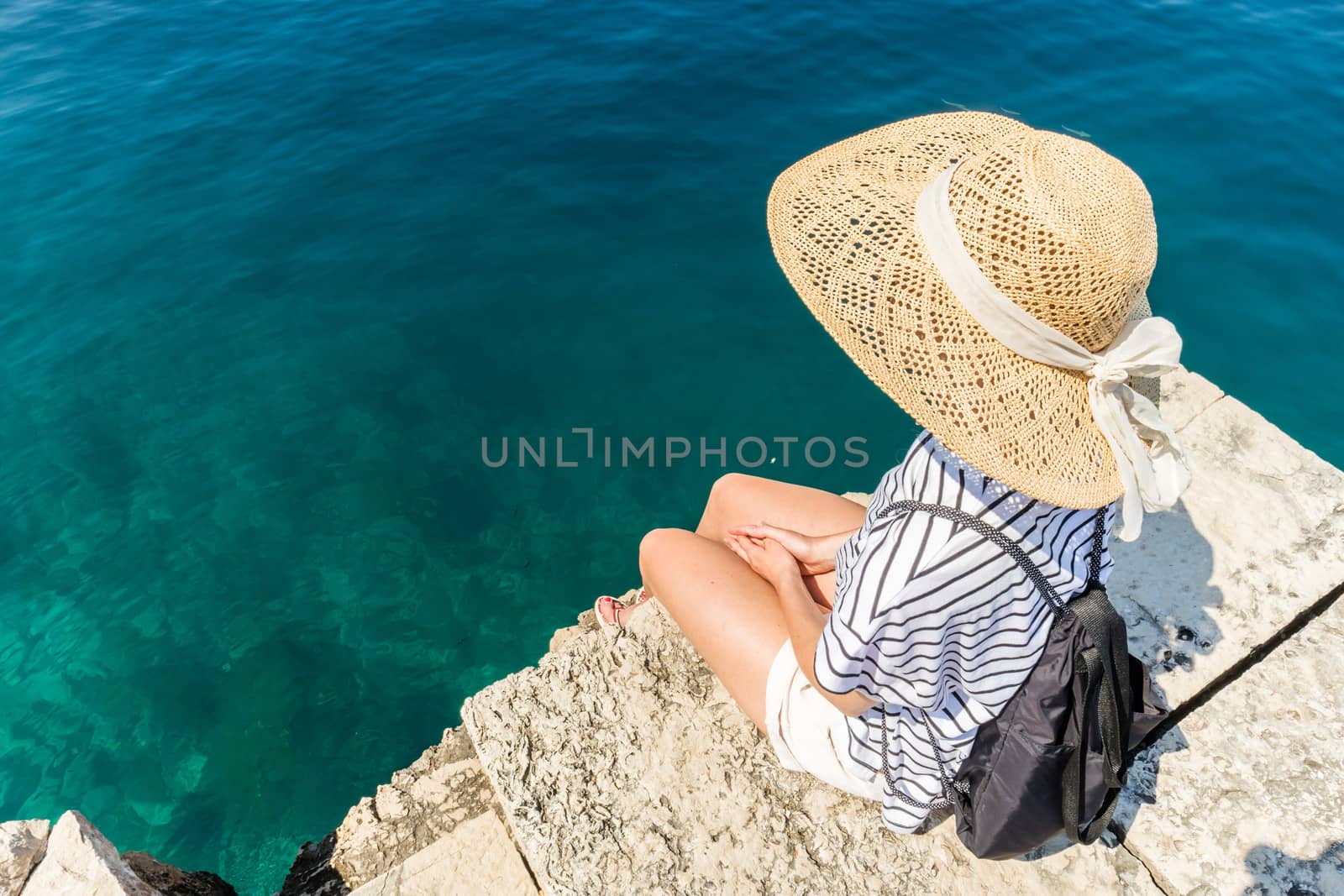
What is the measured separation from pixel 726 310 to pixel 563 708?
13.4 ft

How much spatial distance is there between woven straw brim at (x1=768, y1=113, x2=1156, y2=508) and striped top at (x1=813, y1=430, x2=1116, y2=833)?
0.33 feet

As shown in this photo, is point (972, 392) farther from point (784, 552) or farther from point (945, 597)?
point (784, 552)

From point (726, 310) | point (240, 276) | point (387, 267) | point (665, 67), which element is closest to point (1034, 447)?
point (726, 310)

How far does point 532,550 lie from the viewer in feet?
16.0

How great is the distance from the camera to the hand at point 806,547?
7.91 ft

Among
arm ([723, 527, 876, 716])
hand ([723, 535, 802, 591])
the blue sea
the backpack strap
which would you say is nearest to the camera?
the backpack strap

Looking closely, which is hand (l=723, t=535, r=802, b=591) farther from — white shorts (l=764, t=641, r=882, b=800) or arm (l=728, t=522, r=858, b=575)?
white shorts (l=764, t=641, r=882, b=800)

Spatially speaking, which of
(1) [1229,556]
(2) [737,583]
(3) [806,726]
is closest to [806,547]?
(2) [737,583]

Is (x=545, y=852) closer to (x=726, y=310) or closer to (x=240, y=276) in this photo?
(x=726, y=310)

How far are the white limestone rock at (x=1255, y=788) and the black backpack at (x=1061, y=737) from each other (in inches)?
17.6

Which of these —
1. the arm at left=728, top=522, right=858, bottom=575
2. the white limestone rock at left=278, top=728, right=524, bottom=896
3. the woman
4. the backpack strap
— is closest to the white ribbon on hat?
the woman

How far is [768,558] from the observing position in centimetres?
242

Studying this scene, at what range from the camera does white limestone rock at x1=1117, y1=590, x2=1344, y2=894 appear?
2146mm

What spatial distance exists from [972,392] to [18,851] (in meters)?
3.09
